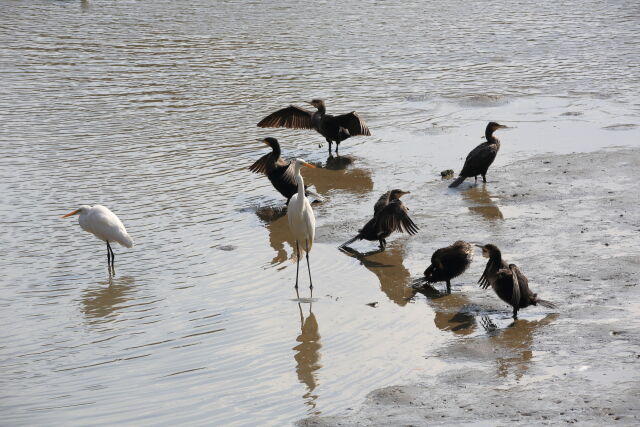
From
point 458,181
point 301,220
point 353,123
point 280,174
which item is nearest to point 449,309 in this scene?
point 301,220

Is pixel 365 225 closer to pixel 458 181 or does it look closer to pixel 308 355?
pixel 458 181

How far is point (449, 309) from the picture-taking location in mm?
8812

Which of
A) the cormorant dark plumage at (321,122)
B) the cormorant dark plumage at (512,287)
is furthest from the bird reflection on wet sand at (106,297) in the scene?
the cormorant dark plumage at (321,122)

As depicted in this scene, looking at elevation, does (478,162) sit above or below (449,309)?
above

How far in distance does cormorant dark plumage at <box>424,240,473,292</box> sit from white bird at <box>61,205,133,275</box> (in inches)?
136

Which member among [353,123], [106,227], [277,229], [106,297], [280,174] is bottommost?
[106,297]

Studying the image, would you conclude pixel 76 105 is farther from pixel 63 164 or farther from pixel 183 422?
pixel 183 422

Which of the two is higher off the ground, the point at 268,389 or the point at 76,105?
the point at 76,105

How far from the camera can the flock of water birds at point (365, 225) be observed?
851 cm

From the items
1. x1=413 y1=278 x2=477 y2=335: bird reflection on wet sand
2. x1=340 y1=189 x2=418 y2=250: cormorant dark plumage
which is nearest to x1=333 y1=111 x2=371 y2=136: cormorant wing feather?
x1=340 y1=189 x2=418 y2=250: cormorant dark plumage

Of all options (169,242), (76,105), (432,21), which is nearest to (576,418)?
(169,242)

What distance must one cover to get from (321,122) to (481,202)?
11.4 ft

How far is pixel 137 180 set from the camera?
12836mm

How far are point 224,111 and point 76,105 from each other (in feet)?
8.97
